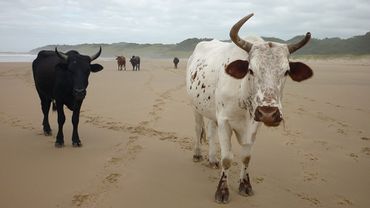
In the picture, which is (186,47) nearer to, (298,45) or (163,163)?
(163,163)

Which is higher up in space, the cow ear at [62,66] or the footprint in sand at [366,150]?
the cow ear at [62,66]

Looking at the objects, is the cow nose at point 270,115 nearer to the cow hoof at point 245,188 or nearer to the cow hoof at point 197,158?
the cow hoof at point 245,188

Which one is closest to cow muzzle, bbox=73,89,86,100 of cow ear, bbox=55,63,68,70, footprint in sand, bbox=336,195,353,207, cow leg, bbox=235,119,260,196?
cow ear, bbox=55,63,68,70

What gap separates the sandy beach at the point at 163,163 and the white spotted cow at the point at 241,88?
0.55 metres

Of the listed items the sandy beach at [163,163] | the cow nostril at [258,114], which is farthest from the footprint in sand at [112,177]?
the cow nostril at [258,114]

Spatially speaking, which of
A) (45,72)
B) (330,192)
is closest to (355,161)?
(330,192)

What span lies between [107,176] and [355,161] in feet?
13.1

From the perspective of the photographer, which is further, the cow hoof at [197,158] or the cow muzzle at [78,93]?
the cow muzzle at [78,93]

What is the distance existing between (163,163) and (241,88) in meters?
2.22

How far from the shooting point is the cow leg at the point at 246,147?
13.7 ft

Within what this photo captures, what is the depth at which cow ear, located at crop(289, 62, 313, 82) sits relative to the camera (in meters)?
3.79

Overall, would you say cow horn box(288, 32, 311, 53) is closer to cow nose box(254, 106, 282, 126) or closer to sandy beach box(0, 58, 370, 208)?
cow nose box(254, 106, 282, 126)

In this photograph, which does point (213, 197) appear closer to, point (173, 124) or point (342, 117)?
point (173, 124)

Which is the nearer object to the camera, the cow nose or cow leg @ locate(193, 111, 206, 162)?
the cow nose
